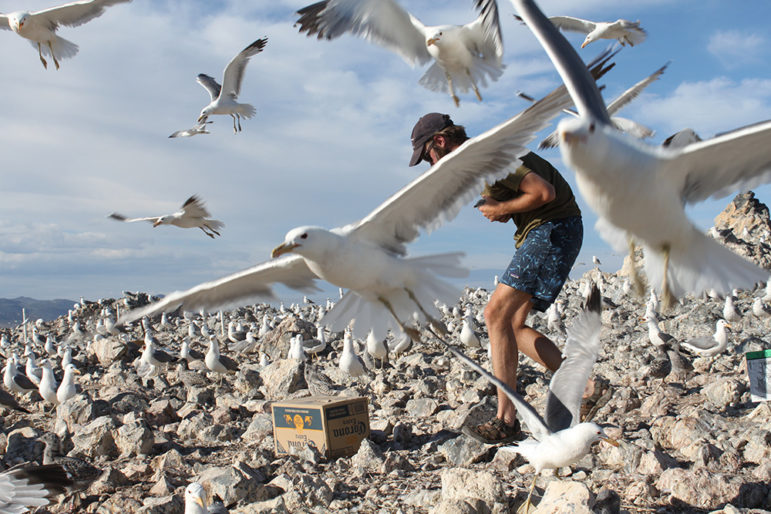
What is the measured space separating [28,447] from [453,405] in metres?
3.17

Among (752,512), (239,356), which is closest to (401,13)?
(752,512)

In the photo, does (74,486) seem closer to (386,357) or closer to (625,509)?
(625,509)

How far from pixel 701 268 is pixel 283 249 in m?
1.79

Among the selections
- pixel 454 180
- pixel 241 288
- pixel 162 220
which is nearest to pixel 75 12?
pixel 162 220

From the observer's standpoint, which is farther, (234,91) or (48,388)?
(234,91)

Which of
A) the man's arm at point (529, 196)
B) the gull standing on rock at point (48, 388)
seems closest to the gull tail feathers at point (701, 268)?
the man's arm at point (529, 196)

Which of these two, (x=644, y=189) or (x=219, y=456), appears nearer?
(x=644, y=189)

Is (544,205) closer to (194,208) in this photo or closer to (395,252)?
(395,252)

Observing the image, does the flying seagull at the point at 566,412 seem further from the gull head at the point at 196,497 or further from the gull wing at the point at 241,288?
the gull head at the point at 196,497

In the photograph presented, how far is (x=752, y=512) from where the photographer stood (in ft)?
8.72

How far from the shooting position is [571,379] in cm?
327

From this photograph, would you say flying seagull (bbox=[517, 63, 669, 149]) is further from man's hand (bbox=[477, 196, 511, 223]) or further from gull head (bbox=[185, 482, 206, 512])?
gull head (bbox=[185, 482, 206, 512])

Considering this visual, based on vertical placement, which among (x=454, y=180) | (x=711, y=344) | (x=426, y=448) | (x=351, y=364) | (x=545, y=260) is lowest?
(x=426, y=448)

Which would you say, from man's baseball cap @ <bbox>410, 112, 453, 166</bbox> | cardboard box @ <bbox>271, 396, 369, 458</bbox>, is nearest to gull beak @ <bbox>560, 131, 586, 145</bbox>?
man's baseball cap @ <bbox>410, 112, 453, 166</bbox>
